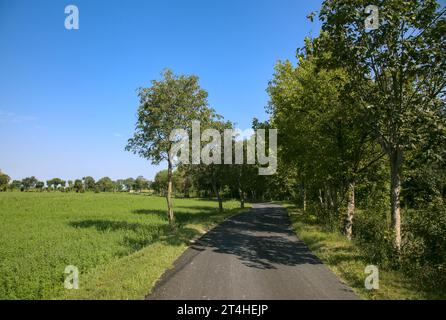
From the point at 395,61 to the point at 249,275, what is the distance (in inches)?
360

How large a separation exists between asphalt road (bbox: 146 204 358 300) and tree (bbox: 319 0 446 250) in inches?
171

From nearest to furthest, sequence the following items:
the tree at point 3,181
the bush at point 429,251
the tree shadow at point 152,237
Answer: the bush at point 429,251
the tree shadow at point 152,237
the tree at point 3,181

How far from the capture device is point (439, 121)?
36.1 ft

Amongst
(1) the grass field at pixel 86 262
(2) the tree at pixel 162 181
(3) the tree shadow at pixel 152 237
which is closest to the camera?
(1) the grass field at pixel 86 262

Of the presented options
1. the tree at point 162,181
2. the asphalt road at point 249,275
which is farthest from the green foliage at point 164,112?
the tree at point 162,181

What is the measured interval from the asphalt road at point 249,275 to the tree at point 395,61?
4.34m

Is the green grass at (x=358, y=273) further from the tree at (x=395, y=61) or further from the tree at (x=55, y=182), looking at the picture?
the tree at (x=55, y=182)

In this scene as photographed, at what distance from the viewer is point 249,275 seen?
11.1 meters

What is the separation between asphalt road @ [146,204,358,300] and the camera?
9.17 metres

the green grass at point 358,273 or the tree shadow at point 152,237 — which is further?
the tree shadow at point 152,237

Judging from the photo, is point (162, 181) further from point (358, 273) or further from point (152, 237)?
point (358, 273)

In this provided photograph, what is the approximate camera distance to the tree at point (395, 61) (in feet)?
39.5
